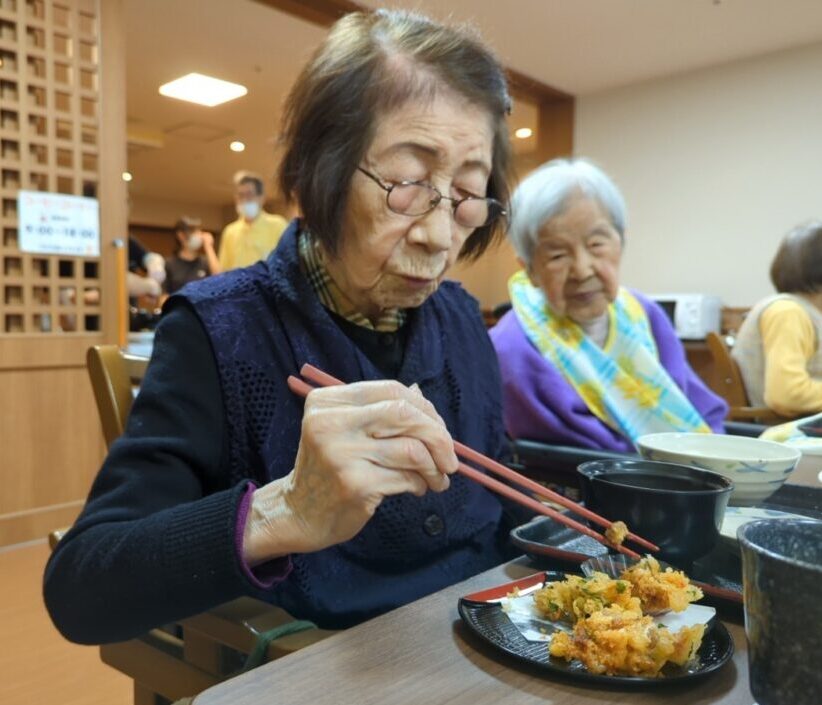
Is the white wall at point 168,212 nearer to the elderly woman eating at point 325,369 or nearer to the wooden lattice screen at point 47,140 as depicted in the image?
the wooden lattice screen at point 47,140

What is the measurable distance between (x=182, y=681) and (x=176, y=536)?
0.88 ft

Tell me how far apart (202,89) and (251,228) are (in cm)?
143

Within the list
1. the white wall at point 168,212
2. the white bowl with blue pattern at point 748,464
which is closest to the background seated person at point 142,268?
the white bowl with blue pattern at point 748,464

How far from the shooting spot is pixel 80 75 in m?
3.03

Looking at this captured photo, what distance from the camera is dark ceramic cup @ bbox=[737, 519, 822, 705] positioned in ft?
1.19

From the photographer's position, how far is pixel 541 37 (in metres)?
4.45

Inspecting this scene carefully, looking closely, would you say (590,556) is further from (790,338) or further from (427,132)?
(790,338)

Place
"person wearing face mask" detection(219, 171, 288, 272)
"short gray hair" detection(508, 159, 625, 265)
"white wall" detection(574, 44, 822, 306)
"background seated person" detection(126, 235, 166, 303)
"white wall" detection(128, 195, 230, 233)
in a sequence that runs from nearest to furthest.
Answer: "short gray hair" detection(508, 159, 625, 265)
"background seated person" detection(126, 235, 166, 303)
"white wall" detection(574, 44, 822, 306)
"person wearing face mask" detection(219, 171, 288, 272)
"white wall" detection(128, 195, 230, 233)

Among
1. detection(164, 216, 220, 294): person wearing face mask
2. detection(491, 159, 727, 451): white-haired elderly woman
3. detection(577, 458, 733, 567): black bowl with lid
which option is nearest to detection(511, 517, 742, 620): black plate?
detection(577, 458, 733, 567): black bowl with lid

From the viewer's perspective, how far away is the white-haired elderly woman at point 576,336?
1.54m

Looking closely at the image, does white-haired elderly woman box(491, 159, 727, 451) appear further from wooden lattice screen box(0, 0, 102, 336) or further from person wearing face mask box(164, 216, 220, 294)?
person wearing face mask box(164, 216, 220, 294)

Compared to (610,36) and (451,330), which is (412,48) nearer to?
(451,330)

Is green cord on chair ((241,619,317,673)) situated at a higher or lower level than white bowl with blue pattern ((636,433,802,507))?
lower

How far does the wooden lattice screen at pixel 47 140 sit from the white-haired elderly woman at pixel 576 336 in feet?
7.20
